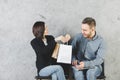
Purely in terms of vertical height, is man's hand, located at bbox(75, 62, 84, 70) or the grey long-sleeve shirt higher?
the grey long-sleeve shirt

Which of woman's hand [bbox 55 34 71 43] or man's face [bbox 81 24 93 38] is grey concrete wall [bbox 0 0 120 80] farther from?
man's face [bbox 81 24 93 38]

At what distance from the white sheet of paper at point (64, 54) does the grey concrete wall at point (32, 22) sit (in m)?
0.46

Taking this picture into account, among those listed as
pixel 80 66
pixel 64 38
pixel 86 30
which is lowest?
pixel 80 66

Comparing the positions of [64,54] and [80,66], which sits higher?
[64,54]

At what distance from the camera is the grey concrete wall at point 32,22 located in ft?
13.9

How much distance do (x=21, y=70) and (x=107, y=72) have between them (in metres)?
1.22

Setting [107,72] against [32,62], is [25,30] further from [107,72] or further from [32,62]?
[107,72]

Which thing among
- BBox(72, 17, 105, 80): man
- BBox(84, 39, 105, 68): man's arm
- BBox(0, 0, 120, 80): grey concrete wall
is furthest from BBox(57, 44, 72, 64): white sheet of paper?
BBox(0, 0, 120, 80): grey concrete wall

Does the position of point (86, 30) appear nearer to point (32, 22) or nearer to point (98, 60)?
point (98, 60)

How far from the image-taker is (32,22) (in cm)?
426

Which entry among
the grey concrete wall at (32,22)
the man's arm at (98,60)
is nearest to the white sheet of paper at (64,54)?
the man's arm at (98,60)

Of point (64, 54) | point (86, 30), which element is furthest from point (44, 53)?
point (86, 30)

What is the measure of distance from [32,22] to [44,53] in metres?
0.66

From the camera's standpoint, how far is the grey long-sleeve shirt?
152 inches
